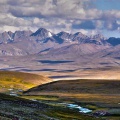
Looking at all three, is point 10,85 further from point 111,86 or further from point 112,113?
point 112,113

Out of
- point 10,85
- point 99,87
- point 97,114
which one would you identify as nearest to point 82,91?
point 99,87

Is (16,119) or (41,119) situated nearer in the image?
(16,119)

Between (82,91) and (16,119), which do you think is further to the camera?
(82,91)

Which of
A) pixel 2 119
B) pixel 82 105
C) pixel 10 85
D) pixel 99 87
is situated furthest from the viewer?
pixel 10 85

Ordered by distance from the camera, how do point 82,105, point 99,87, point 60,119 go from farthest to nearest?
point 99,87 → point 82,105 → point 60,119

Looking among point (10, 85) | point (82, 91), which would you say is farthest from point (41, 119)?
point (10, 85)

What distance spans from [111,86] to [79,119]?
116 meters

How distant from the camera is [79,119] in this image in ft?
211

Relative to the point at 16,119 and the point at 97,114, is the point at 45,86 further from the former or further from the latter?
the point at 16,119

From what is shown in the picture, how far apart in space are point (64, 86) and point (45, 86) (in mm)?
9564

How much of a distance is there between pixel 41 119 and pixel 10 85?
14215 cm

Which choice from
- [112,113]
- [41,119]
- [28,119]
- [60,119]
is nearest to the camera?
[28,119]

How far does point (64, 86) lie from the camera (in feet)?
612

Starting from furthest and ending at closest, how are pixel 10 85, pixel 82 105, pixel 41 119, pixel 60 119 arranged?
pixel 10 85 → pixel 82 105 → pixel 60 119 → pixel 41 119
